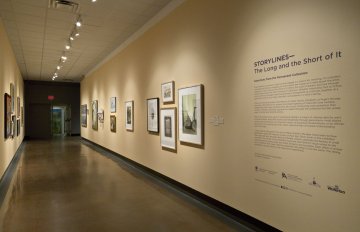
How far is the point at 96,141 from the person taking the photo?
12.5 meters

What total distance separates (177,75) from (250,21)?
2.08 m

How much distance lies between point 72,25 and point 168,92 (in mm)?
3158

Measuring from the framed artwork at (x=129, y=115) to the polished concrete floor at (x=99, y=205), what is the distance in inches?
54.3

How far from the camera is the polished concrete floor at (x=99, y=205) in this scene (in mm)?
3656

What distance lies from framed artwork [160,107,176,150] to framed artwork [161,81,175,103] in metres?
0.20

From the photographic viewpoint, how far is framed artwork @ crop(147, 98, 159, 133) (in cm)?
617

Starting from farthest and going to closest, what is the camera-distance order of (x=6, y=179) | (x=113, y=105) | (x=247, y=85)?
(x=113, y=105)
(x=6, y=179)
(x=247, y=85)

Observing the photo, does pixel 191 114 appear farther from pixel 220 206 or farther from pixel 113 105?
pixel 113 105

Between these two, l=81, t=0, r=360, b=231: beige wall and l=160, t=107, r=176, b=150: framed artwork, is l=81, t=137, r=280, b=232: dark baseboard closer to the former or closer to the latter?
l=81, t=0, r=360, b=231: beige wall

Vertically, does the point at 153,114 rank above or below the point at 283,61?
below

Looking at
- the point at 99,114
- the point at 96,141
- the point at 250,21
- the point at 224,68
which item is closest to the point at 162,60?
the point at 224,68

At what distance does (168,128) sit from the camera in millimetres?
5652

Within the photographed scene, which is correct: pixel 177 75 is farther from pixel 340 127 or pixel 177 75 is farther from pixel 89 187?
pixel 340 127

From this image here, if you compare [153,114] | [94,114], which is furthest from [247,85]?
[94,114]
